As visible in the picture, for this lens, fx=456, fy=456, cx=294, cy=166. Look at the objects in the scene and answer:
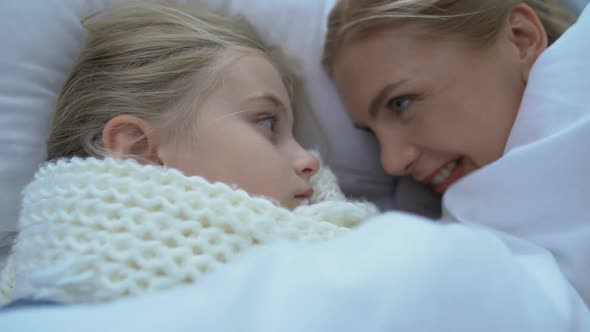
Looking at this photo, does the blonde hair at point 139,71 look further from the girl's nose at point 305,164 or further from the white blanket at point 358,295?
the white blanket at point 358,295

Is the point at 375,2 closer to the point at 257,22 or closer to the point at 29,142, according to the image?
the point at 257,22

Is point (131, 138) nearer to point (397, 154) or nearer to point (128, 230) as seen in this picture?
point (128, 230)

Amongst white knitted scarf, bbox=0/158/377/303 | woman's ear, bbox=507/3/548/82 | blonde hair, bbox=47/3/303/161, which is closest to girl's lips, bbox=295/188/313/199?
white knitted scarf, bbox=0/158/377/303

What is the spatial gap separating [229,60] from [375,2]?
326 mm

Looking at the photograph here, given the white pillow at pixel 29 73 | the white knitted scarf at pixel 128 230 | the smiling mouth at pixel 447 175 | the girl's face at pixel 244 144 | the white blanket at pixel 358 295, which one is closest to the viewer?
the white blanket at pixel 358 295

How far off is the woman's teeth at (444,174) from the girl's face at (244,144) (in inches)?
12.4

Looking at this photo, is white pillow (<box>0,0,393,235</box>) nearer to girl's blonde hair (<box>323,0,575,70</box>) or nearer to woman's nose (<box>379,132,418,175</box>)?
girl's blonde hair (<box>323,0,575,70</box>)

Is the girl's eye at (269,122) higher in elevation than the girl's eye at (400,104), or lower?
lower

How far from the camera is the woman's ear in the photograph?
0.86 metres

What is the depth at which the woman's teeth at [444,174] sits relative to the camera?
2.98ft

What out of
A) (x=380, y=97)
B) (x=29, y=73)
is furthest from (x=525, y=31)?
(x=29, y=73)

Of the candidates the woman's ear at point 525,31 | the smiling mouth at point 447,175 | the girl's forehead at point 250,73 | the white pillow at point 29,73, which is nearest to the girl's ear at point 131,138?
the girl's forehead at point 250,73

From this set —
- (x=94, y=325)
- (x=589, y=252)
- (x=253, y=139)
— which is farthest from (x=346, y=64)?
(x=94, y=325)

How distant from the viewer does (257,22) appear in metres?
0.95
